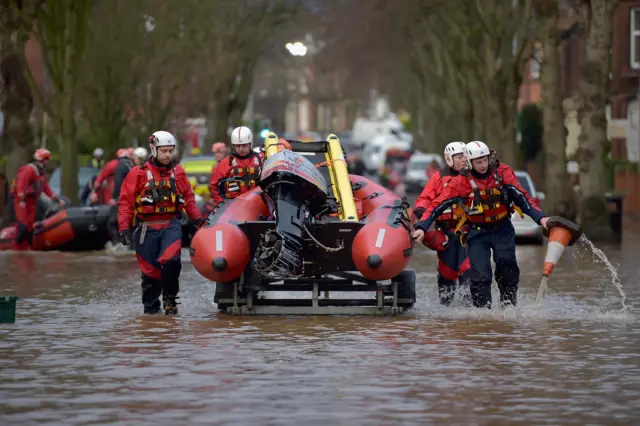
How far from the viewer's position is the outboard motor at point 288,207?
1764 cm

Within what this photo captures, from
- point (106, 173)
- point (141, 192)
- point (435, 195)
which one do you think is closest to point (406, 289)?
point (435, 195)

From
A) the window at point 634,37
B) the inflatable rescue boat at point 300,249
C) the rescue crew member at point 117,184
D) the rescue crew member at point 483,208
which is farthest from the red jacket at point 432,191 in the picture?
the window at point 634,37

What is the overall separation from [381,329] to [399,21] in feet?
159

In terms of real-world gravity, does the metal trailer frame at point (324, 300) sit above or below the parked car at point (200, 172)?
below

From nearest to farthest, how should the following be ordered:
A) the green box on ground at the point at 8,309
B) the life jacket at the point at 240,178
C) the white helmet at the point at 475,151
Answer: the green box on ground at the point at 8,309 → the white helmet at the point at 475,151 → the life jacket at the point at 240,178

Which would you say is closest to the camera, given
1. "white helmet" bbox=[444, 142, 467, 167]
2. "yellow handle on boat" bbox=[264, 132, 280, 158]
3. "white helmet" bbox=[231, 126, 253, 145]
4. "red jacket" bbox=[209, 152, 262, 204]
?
"white helmet" bbox=[444, 142, 467, 167]

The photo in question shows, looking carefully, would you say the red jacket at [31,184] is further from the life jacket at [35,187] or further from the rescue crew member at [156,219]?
the rescue crew member at [156,219]

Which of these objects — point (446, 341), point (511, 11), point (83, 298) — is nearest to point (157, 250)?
point (83, 298)

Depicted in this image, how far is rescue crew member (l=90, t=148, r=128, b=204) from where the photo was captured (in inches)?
1276

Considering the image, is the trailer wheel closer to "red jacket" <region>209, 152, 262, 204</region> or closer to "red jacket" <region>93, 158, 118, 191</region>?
"red jacket" <region>209, 152, 262, 204</region>

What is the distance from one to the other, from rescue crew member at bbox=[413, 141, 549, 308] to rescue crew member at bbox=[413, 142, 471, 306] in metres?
0.35

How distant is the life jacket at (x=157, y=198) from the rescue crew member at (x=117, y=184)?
1099cm

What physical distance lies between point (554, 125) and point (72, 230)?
1077 cm

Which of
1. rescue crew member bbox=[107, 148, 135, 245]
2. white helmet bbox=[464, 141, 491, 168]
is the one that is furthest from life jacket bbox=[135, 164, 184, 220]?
rescue crew member bbox=[107, 148, 135, 245]
